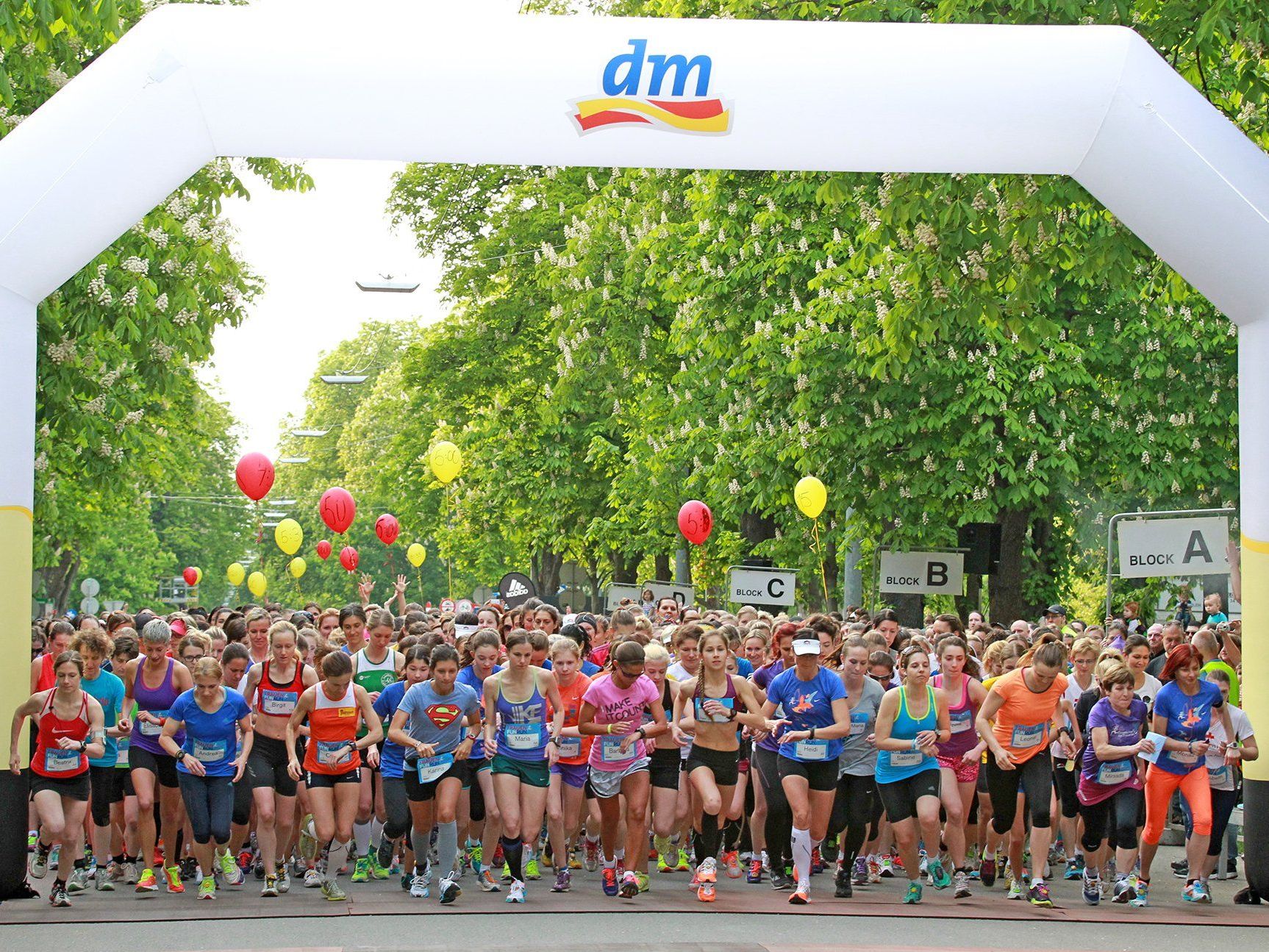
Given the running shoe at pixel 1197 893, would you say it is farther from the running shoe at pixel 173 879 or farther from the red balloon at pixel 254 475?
the red balloon at pixel 254 475

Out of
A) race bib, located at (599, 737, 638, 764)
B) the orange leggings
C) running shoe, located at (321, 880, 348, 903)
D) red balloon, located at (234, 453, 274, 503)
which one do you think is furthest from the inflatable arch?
red balloon, located at (234, 453, 274, 503)

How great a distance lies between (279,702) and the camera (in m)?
12.1

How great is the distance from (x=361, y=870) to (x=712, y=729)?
2.84m

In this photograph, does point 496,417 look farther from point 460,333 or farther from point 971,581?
point 971,581

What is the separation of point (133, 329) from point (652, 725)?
20.3 feet

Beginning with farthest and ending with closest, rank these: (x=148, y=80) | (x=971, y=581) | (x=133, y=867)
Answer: (x=971, y=581)
(x=133, y=867)
(x=148, y=80)

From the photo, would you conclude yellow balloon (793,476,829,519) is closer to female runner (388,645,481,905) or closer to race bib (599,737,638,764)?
race bib (599,737,638,764)

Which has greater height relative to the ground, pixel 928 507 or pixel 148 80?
pixel 148 80

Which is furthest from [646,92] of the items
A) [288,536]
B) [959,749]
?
[288,536]

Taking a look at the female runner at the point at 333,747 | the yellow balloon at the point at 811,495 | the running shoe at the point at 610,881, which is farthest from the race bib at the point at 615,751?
the yellow balloon at the point at 811,495

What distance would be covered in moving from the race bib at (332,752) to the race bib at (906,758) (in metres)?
3.58

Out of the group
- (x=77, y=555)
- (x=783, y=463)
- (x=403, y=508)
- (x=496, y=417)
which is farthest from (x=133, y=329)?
(x=403, y=508)

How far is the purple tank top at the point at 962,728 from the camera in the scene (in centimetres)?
1240

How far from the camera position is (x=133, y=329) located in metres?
15.3
